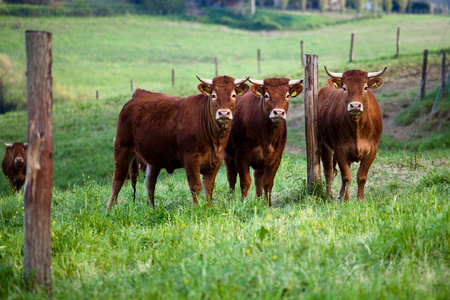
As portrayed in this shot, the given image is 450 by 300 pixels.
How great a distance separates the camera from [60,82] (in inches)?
1337

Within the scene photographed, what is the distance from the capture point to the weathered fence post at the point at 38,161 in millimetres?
4156

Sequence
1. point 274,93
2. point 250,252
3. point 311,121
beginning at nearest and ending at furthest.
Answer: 1. point 250,252
2. point 274,93
3. point 311,121

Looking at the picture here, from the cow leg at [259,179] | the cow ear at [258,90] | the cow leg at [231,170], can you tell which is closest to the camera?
the cow ear at [258,90]

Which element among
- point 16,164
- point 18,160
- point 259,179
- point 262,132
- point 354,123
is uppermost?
point 354,123

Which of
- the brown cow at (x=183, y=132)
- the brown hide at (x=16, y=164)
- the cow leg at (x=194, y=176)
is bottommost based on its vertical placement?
the brown hide at (x=16, y=164)

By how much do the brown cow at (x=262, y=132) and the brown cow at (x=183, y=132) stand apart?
416 millimetres

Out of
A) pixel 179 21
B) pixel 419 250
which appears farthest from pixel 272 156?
pixel 179 21

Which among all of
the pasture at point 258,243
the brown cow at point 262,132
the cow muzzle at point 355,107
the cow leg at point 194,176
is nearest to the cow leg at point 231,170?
the pasture at point 258,243

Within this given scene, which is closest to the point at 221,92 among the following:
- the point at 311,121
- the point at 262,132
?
the point at 262,132

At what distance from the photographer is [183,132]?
7008mm

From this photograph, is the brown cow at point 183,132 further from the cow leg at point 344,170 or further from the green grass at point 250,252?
the cow leg at point 344,170

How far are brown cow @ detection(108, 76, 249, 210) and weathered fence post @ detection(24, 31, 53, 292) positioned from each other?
2.73 meters

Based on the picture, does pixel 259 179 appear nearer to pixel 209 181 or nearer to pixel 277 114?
pixel 209 181

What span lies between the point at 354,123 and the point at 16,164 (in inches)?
346
